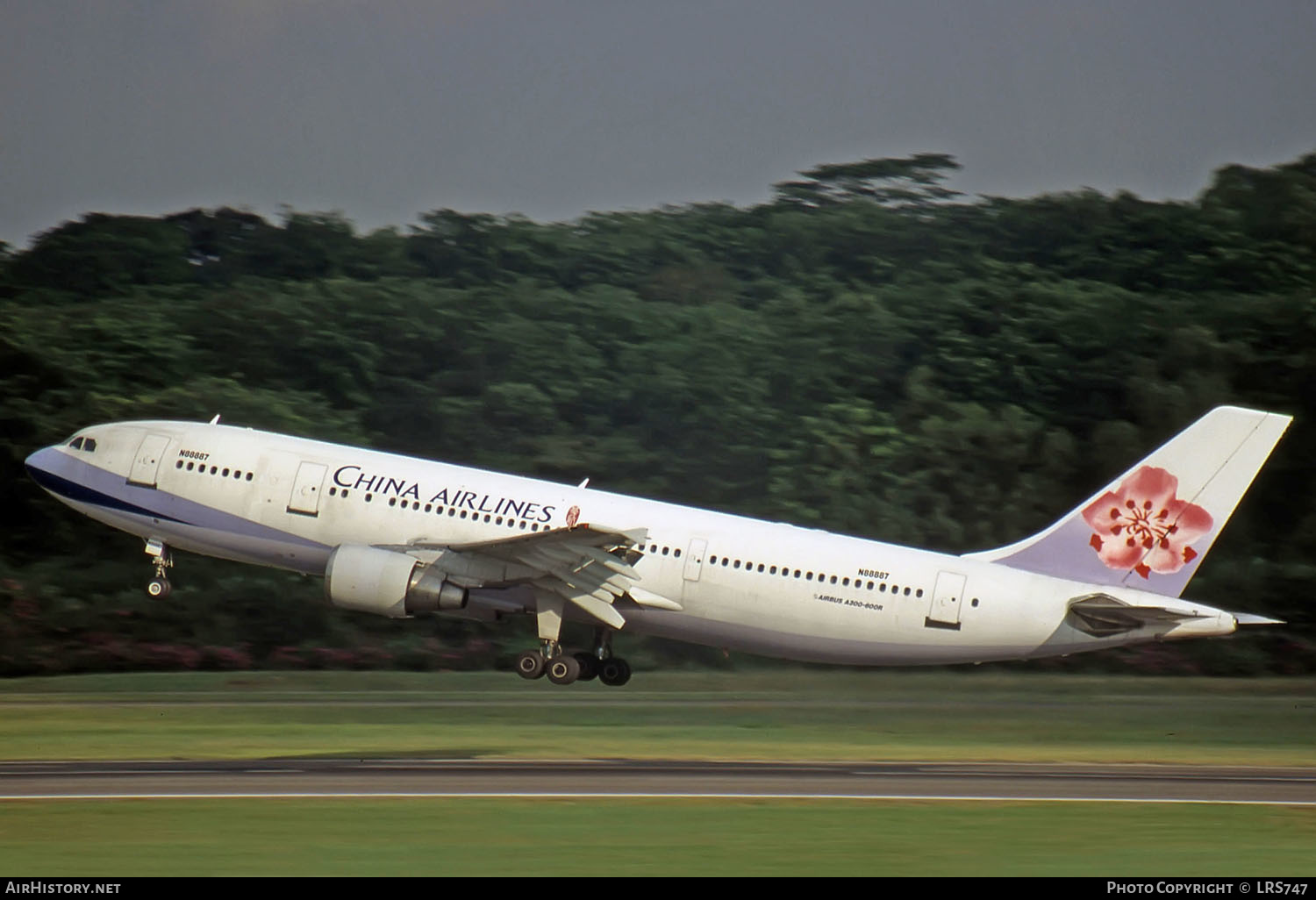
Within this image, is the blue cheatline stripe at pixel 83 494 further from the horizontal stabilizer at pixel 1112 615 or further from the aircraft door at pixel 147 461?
the horizontal stabilizer at pixel 1112 615

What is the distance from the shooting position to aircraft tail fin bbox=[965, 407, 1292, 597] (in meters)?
37.0

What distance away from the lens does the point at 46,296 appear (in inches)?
2771

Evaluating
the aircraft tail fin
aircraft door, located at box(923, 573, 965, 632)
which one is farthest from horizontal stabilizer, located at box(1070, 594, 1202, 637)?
aircraft door, located at box(923, 573, 965, 632)

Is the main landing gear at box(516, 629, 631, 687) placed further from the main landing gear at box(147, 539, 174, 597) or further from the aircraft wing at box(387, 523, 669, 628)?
the main landing gear at box(147, 539, 174, 597)

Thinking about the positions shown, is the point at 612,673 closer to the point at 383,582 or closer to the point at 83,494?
the point at 383,582

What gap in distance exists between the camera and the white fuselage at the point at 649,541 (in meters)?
37.6

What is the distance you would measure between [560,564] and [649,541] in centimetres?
217

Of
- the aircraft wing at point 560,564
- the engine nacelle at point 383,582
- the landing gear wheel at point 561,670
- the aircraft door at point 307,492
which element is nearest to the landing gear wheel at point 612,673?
the landing gear wheel at point 561,670

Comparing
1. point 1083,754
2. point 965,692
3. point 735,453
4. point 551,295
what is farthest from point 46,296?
point 1083,754

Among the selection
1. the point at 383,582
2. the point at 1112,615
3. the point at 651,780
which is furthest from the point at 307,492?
the point at 1112,615

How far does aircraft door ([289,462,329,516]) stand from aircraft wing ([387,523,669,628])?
89.2 inches

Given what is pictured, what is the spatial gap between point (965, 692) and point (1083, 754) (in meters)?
10.2

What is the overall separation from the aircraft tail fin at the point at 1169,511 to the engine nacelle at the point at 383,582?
13.1m

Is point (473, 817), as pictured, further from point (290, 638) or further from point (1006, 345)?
point (1006, 345)
